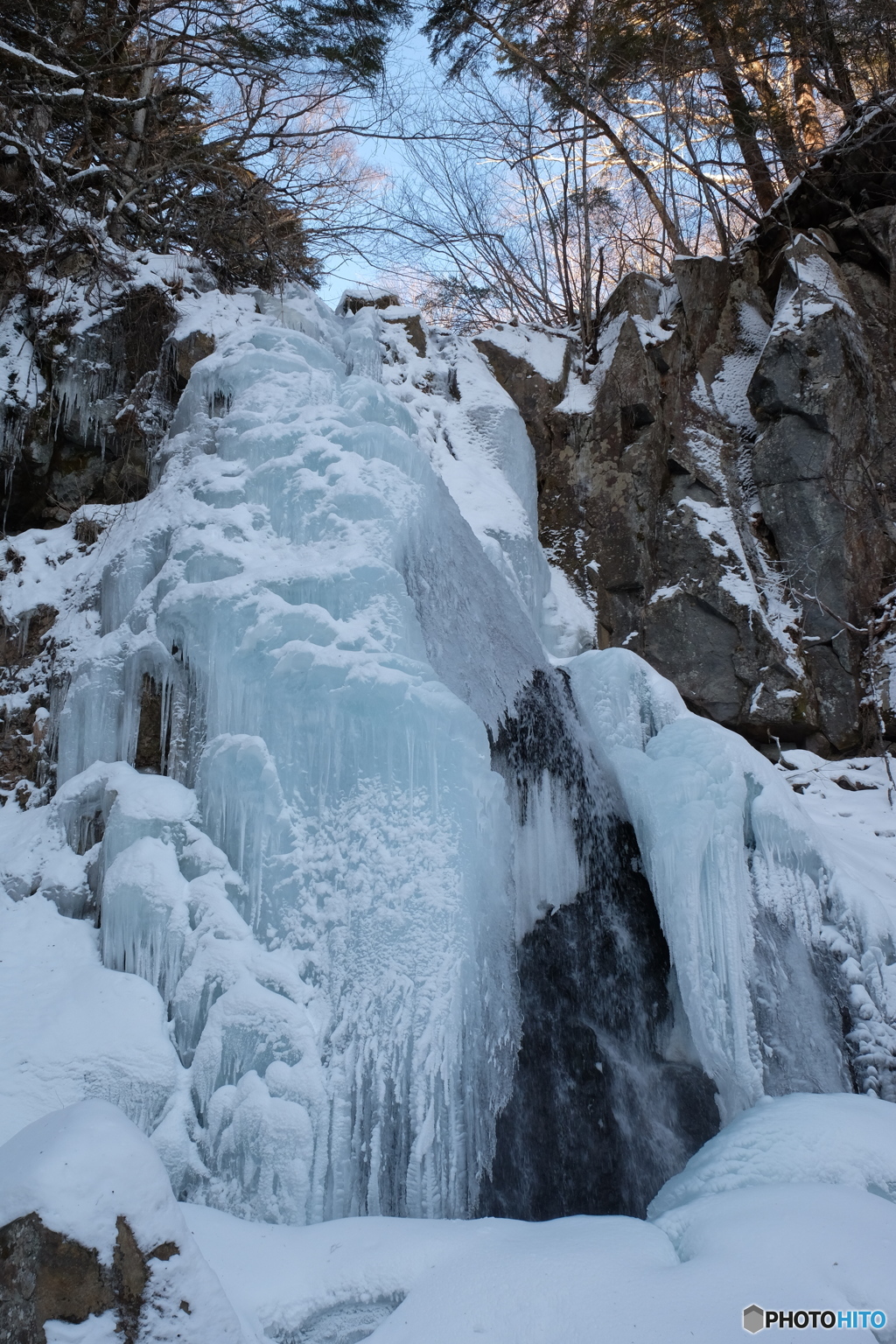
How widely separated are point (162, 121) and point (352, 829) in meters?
6.20

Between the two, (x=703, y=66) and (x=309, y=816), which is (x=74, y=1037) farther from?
(x=703, y=66)

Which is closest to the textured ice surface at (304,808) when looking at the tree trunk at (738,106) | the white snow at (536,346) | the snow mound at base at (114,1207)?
the snow mound at base at (114,1207)

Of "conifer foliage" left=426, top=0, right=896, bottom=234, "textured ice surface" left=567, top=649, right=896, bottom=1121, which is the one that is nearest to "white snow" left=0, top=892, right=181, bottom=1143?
"textured ice surface" left=567, top=649, right=896, bottom=1121

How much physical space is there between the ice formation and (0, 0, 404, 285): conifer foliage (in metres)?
1.80

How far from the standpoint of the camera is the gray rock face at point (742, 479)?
630 cm

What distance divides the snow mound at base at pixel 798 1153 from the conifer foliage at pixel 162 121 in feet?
19.3

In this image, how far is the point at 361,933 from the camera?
11.0 ft

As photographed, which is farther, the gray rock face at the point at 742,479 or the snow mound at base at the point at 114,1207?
the gray rock face at the point at 742,479

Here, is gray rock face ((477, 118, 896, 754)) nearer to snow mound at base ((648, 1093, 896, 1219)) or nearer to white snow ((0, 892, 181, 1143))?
snow mound at base ((648, 1093, 896, 1219))

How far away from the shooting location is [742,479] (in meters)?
6.95

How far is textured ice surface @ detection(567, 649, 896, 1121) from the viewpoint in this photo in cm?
369

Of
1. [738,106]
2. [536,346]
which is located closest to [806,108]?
[738,106]

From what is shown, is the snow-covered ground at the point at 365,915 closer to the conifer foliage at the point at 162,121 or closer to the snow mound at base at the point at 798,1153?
the snow mound at base at the point at 798,1153

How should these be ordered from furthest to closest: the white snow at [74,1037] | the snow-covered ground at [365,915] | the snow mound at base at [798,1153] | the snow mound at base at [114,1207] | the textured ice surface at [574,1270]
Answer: the white snow at [74,1037] < the snow mound at base at [798,1153] < the snow-covered ground at [365,915] < the textured ice surface at [574,1270] < the snow mound at base at [114,1207]
